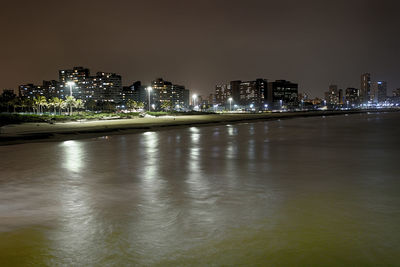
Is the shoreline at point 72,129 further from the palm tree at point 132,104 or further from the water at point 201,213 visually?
the palm tree at point 132,104

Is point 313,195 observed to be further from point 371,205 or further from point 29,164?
point 29,164

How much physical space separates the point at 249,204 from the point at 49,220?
3.83 meters

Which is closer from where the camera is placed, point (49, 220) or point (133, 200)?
point (49, 220)

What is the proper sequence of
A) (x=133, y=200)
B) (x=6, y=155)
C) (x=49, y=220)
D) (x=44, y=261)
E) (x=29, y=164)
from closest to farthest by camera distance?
(x=44, y=261)
(x=49, y=220)
(x=133, y=200)
(x=29, y=164)
(x=6, y=155)

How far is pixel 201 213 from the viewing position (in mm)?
6570

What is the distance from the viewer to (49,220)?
6.27m

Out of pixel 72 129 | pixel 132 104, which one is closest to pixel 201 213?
pixel 72 129

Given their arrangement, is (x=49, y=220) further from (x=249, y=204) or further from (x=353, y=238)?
(x=353, y=238)

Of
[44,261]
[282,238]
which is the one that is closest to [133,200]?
[44,261]

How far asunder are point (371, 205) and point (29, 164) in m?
11.4

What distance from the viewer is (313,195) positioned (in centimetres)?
792

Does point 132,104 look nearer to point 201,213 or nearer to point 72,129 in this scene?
point 72,129

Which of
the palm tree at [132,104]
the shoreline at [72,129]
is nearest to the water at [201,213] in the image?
the shoreline at [72,129]

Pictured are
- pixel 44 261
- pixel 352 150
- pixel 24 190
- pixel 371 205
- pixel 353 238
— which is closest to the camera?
pixel 44 261
